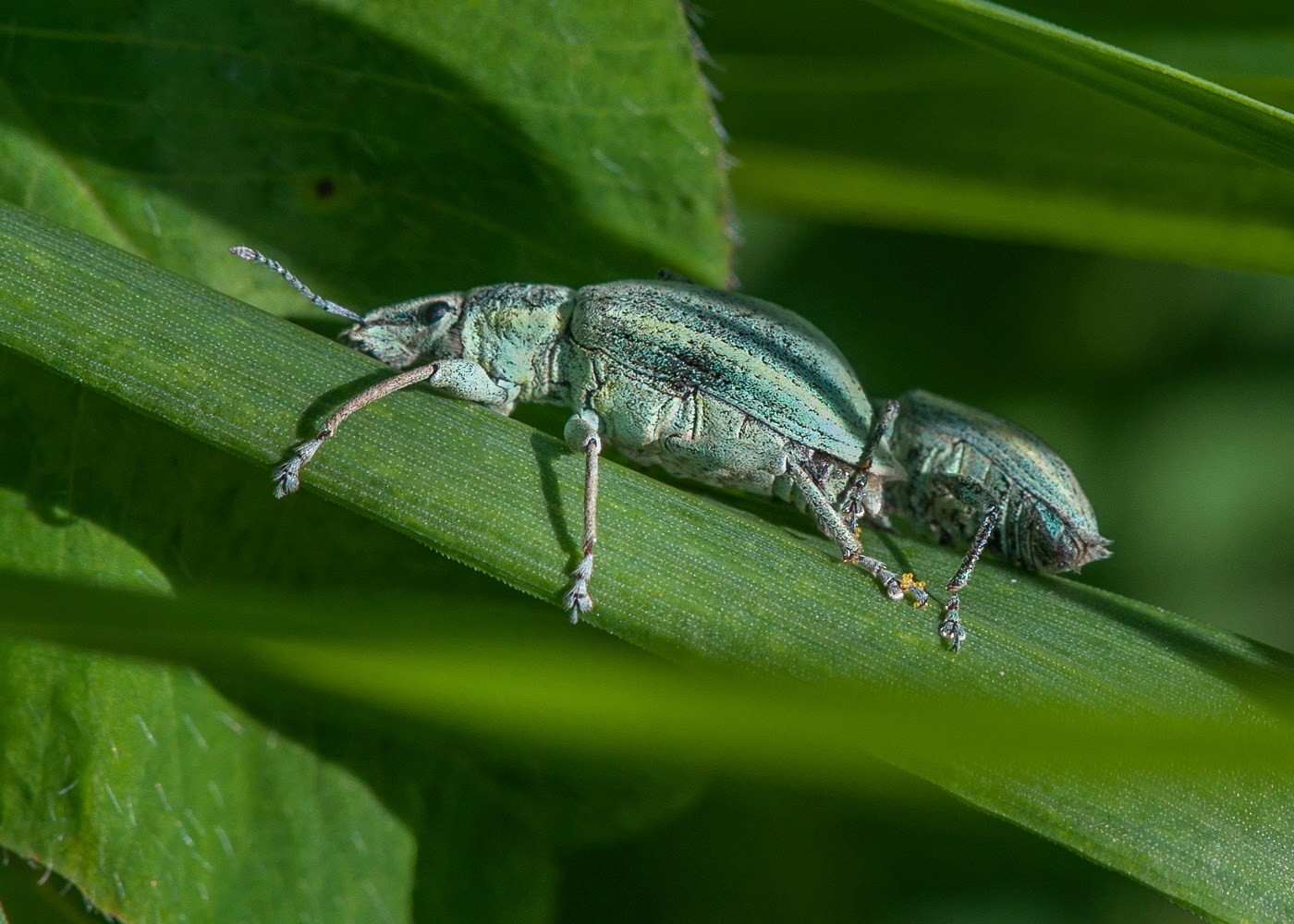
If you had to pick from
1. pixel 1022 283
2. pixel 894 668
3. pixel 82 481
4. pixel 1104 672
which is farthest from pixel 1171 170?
pixel 82 481

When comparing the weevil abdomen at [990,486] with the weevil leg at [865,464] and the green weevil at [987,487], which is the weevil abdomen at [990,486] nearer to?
the green weevil at [987,487]

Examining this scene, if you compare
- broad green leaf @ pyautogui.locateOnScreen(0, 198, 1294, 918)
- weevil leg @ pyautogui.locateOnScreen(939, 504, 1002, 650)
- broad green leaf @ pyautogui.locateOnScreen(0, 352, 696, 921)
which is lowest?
broad green leaf @ pyautogui.locateOnScreen(0, 352, 696, 921)

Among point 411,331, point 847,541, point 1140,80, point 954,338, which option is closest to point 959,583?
point 847,541

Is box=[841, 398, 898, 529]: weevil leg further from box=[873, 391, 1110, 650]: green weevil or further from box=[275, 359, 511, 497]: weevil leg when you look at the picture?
box=[275, 359, 511, 497]: weevil leg

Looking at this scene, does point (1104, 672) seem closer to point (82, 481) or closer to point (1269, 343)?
point (82, 481)

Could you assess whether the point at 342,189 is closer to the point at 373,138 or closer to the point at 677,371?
the point at 373,138

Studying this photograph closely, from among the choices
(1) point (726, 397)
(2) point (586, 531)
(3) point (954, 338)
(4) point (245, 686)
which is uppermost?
(3) point (954, 338)

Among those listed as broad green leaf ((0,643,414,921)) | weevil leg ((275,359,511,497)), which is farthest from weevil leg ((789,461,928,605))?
broad green leaf ((0,643,414,921))

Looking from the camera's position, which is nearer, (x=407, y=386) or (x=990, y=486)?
(x=407, y=386)
